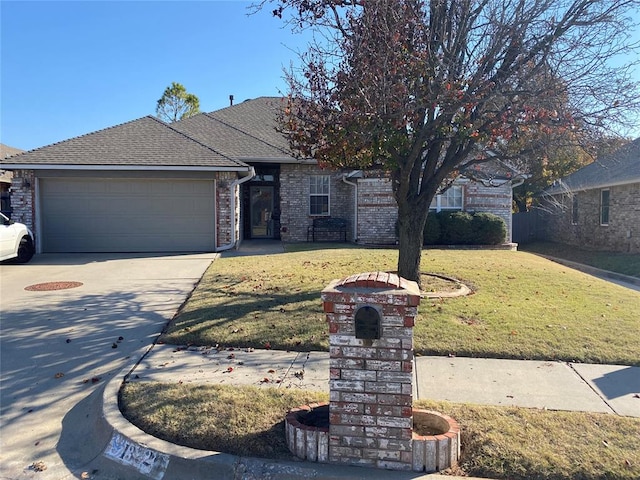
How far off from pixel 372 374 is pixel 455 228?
14.2 meters

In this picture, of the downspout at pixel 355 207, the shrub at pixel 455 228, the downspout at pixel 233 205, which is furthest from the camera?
the downspout at pixel 355 207

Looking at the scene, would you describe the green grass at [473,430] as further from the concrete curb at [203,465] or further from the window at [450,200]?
the window at [450,200]

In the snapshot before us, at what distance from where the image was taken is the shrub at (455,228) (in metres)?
16.9

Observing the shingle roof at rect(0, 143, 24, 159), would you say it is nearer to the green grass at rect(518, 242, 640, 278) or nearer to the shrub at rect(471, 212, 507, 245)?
the shrub at rect(471, 212, 507, 245)

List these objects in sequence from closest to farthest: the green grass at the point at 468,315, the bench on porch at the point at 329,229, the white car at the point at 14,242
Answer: the green grass at the point at 468,315 → the white car at the point at 14,242 → the bench on porch at the point at 329,229

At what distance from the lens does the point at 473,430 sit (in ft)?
12.2

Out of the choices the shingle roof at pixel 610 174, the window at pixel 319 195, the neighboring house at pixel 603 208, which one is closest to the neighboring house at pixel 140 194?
the window at pixel 319 195

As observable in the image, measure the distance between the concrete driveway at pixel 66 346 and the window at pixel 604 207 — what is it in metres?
17.5

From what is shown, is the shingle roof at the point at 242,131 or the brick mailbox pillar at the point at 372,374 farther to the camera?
the shingle roof at the point at 242,131

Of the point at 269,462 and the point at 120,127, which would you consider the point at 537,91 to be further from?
the point at 120,127

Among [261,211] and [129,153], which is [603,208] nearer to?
[261,211]

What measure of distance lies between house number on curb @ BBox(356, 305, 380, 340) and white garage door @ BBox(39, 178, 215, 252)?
12.6 meters

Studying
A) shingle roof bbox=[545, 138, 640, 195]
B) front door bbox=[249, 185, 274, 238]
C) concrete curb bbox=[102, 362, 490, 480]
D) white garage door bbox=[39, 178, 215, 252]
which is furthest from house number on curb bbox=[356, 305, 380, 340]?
front door bbox=[249, 185, 274, 238]

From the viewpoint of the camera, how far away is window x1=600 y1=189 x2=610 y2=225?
20.3 metres
